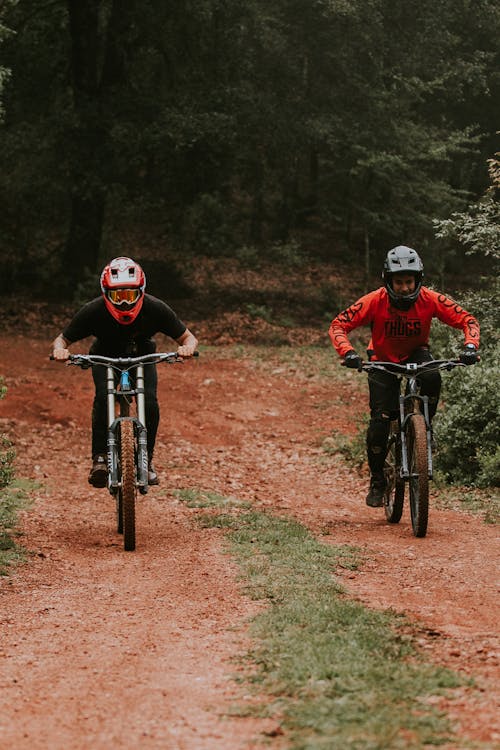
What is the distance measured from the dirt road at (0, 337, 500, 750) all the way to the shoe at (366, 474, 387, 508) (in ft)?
0.67

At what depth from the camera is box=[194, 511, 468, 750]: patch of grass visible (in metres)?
3.55

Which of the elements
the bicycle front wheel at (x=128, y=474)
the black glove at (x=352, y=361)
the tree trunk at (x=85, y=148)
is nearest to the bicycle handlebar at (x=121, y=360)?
the bicycle front wheel at (x=128, y=474)

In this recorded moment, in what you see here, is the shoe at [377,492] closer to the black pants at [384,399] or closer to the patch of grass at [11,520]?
the black pants at [384,399]

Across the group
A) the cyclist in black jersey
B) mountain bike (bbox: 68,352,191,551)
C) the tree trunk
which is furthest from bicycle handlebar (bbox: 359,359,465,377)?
the tree trunk

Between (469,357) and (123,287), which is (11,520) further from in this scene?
(469,357)

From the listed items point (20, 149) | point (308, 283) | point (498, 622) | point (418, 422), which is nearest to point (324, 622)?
point (498, 622)

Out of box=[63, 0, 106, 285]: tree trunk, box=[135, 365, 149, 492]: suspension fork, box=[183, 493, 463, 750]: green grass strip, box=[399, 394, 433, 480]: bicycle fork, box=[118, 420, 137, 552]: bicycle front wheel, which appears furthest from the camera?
box=[63, 0, 106, 285]: tree trunk

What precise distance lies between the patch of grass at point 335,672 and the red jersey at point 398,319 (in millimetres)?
2483

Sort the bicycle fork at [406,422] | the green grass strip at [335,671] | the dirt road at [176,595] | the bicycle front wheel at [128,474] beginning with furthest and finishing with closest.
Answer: the bicycle fork at [406,422], the bicycle front wheel at [128,474], the dirt road at [176,595], the green grass strip at [335,671]

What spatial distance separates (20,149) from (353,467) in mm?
15129

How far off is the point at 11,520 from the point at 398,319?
3.87 meters

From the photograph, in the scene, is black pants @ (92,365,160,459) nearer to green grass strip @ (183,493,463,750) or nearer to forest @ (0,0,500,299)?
green grass strip @ (183,493,463,750)

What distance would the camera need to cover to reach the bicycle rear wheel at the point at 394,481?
8.07 metres

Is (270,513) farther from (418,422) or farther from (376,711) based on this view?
(376,711)
